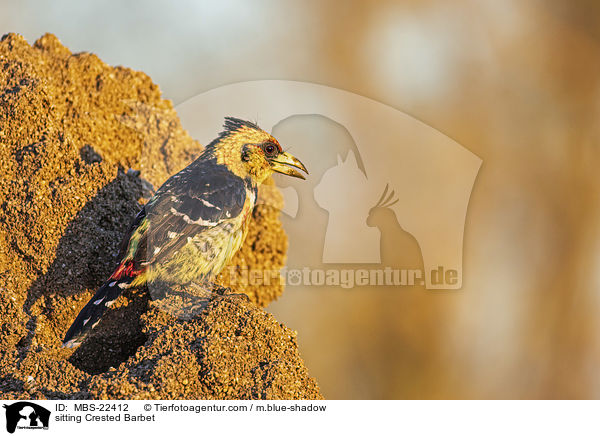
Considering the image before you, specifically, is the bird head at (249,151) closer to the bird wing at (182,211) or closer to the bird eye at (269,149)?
the bird eye at (269,149)

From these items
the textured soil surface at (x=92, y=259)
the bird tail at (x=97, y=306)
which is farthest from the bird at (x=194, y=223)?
the textured soil surface at (x=92, y=259)

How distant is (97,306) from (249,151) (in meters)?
1.11

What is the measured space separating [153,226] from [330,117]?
2.75 m

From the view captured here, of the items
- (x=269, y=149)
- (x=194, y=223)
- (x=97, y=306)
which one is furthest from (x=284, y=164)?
(x=97, y=306)

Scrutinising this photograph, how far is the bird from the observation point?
238 centimetres

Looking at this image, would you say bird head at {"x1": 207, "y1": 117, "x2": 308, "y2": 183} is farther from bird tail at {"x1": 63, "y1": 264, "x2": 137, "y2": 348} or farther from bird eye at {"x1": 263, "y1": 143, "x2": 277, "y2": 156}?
bird tail at {"x1": 63, "y1": 264, "x2": 137, "y2": 348}

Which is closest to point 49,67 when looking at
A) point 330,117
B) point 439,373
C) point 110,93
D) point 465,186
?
point 110,93

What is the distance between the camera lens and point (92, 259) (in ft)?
8.46

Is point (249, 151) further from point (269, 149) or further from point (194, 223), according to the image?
point (194, 223)

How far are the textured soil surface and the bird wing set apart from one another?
246mm
